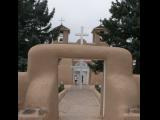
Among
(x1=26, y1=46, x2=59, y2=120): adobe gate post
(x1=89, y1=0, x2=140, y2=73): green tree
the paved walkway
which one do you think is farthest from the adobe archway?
(x1=89, y1=0, x2=140, y2=73): green tree

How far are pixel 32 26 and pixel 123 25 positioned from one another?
289 inches

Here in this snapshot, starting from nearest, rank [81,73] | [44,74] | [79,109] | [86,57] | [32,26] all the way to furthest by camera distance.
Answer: [44,74] < [86,57] < [79,109] < [32,26] < [81,73]

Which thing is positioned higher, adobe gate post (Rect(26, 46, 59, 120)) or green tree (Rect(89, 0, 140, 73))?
green tree (Rect(89, 0, 140, 73))

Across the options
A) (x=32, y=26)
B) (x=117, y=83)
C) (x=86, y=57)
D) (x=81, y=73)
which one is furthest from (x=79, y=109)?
(x=81, y=73)

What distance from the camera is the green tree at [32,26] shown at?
24531mm

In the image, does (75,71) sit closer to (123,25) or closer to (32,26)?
(32,26)

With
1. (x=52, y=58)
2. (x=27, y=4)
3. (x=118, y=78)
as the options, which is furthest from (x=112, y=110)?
(x=27, y=4)

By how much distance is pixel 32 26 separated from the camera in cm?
2667

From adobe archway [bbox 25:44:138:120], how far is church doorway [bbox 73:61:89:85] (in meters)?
29.1

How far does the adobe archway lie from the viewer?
12.2 meters

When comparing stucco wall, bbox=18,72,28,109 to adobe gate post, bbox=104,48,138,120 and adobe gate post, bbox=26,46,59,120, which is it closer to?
adobe gate post, bbox=26,46,59,120

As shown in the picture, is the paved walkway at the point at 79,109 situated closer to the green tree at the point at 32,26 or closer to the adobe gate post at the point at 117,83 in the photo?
the adobe gate post at the point at 117,83
